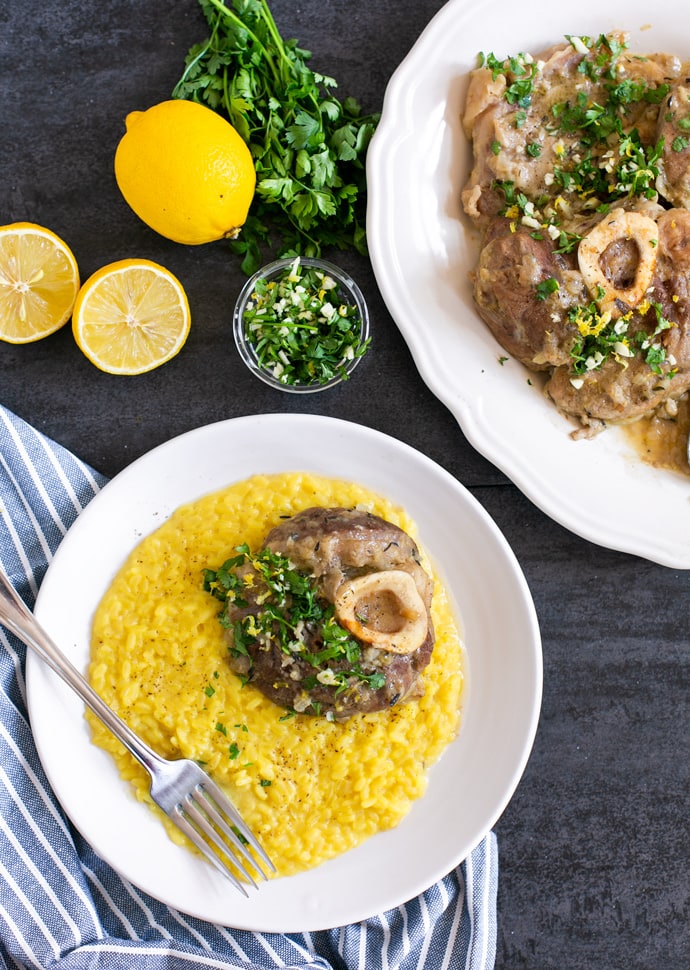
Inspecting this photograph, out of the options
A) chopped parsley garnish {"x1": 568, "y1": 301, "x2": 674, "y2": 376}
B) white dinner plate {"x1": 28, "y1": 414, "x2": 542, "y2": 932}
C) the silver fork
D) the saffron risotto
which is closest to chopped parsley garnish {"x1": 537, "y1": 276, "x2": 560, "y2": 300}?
chopped parsley garnish {"x1": 568, "y1": 301, "x2": 674, "y2": 376}

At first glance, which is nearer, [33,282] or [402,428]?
[33,282]

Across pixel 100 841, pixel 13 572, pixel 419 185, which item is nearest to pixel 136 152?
pixel 419 185

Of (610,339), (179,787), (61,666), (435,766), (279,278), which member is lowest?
(435,766)

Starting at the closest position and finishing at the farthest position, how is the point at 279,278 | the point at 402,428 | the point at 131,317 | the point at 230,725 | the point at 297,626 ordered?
the point at 297,626
the point at 230,725
the point at 131,317
the point at 279,278
the point at 402,428

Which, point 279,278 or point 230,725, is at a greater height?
point 279,278

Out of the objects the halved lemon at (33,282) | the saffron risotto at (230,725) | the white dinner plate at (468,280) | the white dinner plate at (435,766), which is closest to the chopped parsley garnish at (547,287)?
the white dinner plate at (468,280)

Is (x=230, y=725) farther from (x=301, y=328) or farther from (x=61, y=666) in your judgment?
(x=301, y=328)

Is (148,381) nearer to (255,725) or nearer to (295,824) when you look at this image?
(255,725)

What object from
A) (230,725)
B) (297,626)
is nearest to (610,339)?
(297,626)
